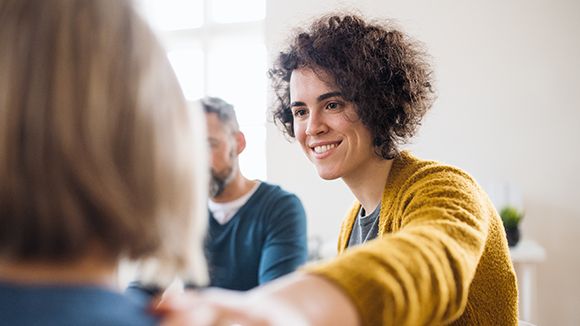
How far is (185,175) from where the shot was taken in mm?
493

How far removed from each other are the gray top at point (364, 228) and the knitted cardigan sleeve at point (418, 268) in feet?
1.81

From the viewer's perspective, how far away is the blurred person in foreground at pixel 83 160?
0.44 m

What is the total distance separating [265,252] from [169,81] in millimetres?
1380

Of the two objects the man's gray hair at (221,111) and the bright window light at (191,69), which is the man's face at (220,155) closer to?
the man's gray hair at (221,111)

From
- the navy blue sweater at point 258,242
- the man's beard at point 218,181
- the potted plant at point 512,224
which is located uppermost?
the man's beard at point 218,181

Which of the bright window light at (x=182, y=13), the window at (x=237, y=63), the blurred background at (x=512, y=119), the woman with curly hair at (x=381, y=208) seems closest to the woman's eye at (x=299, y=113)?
the woman with curly hair at (x=381, y=208)

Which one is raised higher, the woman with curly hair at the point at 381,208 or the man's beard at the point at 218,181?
the woman with curly hair at the point at 381,208

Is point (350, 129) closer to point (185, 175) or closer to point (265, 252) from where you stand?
point (265, 252)

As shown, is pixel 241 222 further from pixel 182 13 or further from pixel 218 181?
pixel 182 13

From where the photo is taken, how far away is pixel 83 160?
0.45 m

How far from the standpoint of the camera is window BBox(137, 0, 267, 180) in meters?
4.35

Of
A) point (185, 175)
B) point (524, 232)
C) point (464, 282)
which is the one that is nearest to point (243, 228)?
point (464, 282)

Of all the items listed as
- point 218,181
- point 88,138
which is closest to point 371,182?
point 218,181

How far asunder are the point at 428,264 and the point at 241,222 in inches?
51.9
